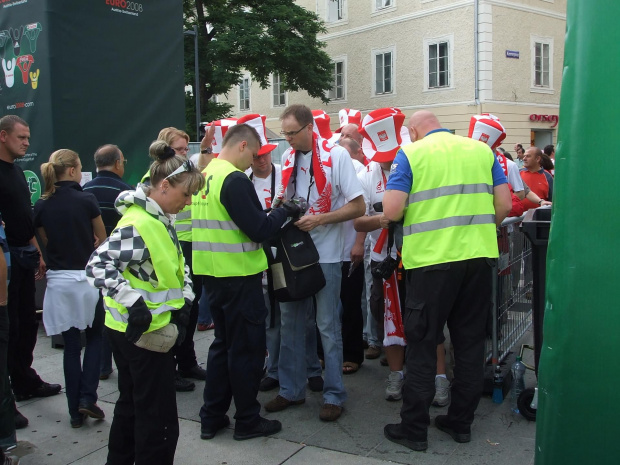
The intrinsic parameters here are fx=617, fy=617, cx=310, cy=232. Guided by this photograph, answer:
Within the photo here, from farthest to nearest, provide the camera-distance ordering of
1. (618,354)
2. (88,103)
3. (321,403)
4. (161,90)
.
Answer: (161,90)
(88,103)
(321,403)
(618,354)

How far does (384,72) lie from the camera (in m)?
27.4

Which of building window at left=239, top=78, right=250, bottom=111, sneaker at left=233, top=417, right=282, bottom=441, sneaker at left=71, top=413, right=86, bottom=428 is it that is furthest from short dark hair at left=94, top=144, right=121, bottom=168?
building window at left=239, top=78, right=250, bottom=111

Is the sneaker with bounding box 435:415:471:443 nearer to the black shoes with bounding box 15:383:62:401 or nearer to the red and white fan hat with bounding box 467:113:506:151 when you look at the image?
the red and white fan hat with bounding box 467:113:506:151

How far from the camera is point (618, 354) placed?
1702mm

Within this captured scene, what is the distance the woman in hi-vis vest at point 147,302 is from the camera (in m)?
2.98

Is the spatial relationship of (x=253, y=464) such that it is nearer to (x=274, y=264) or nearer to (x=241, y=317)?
(x=241, y=317)

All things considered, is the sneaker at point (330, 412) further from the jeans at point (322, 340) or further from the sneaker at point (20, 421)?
the sneaker at point (20, 421)

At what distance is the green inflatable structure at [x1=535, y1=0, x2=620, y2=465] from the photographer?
1.73 metres

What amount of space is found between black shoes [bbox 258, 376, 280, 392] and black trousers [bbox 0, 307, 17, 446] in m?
1.87

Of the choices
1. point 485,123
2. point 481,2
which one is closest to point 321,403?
point 485,123

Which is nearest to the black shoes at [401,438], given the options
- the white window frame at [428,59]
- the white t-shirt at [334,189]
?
the white t-shirt at [334,189]

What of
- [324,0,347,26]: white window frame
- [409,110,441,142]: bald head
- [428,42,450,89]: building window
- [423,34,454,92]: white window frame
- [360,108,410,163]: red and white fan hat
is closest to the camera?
[409,110,441,142]: bald head

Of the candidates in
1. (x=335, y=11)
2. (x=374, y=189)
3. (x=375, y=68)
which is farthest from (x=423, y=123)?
(x=335, y=11)

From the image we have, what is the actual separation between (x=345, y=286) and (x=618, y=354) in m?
3.68
